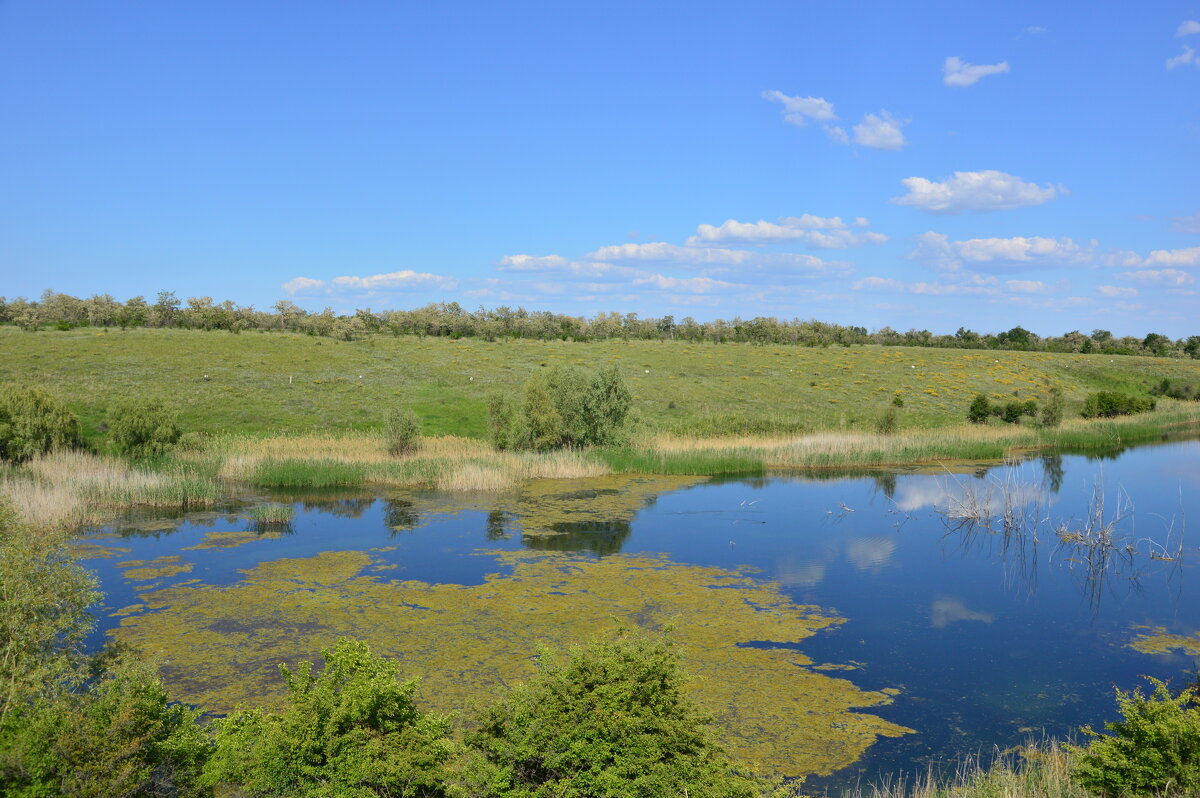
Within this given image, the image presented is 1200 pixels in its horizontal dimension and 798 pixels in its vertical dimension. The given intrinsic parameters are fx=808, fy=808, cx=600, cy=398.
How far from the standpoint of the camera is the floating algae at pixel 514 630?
338 inches

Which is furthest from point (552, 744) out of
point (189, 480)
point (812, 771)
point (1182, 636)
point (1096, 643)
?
point (189, 480)

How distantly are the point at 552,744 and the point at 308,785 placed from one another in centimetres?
150

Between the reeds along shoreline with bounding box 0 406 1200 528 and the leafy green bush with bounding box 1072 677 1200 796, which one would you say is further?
the reeds along shoreline with bounding box 0 406 1200 528

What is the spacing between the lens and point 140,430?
2184 centimetres

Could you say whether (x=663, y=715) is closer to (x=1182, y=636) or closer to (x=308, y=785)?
(x=308, y=785)

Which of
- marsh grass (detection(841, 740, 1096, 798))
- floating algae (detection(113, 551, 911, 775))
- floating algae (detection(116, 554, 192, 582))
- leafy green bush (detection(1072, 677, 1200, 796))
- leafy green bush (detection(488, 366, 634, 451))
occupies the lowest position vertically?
floating algae (detection(116, 554, 192, 582))

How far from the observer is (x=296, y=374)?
3866cm

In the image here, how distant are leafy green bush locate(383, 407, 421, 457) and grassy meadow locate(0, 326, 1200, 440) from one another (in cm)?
452

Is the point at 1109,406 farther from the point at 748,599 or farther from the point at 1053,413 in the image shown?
the point at 748,599

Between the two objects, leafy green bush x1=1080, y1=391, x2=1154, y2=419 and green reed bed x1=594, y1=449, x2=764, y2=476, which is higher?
leafy green bush x1=1080, y1=391, x2=1154, y2=419

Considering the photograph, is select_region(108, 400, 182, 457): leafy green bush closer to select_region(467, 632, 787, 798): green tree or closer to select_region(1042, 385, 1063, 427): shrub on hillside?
select_region(467, 632, 787, 798): green tree

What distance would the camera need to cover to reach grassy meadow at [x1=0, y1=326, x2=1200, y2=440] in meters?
30.9

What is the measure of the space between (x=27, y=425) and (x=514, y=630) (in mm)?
16132

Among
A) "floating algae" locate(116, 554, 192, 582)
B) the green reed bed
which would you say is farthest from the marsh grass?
the green reed bed
